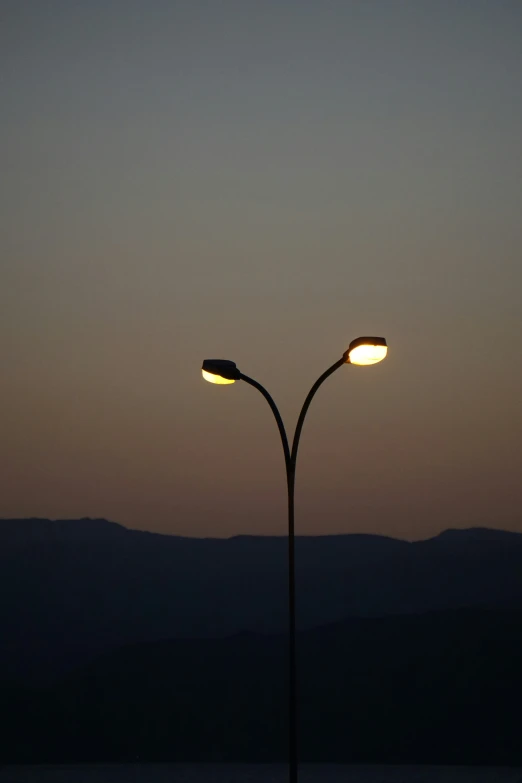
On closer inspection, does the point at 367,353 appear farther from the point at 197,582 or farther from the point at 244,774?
the point at 197,582

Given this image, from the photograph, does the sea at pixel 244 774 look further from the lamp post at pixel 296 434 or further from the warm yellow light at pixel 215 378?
the warm yellow light at pixel 215 378

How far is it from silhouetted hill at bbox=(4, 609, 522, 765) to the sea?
2.62 meters

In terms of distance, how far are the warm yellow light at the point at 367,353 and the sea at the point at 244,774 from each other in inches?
391

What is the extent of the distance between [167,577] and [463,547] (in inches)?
310

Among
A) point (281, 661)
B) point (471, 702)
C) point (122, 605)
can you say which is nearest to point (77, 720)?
point (122, 605)

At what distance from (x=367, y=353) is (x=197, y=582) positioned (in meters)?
16.7

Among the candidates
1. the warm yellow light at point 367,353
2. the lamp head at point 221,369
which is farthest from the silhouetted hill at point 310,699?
the warm yellow light at point 367,353

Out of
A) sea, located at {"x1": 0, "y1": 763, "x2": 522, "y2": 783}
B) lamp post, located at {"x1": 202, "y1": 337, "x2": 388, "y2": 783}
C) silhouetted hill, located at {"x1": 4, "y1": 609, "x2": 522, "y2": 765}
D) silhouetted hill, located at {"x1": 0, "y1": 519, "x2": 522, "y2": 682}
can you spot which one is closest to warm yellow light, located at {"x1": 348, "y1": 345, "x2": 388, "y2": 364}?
lamp post, located at {"x1": 202, "y1": 337, "x2": 388, "y2": 783}

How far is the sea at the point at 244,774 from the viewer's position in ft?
58.1

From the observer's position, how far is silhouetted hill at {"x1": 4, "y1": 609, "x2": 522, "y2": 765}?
75.2ft

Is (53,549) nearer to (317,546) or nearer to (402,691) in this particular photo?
(317,546)

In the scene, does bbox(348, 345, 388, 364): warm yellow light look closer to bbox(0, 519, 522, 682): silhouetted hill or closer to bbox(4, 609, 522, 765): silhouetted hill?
bbox(4, 609, 522, 765): silhouetted hill

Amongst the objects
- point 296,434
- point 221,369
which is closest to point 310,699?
point 296,434

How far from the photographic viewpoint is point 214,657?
24391 millimetres
